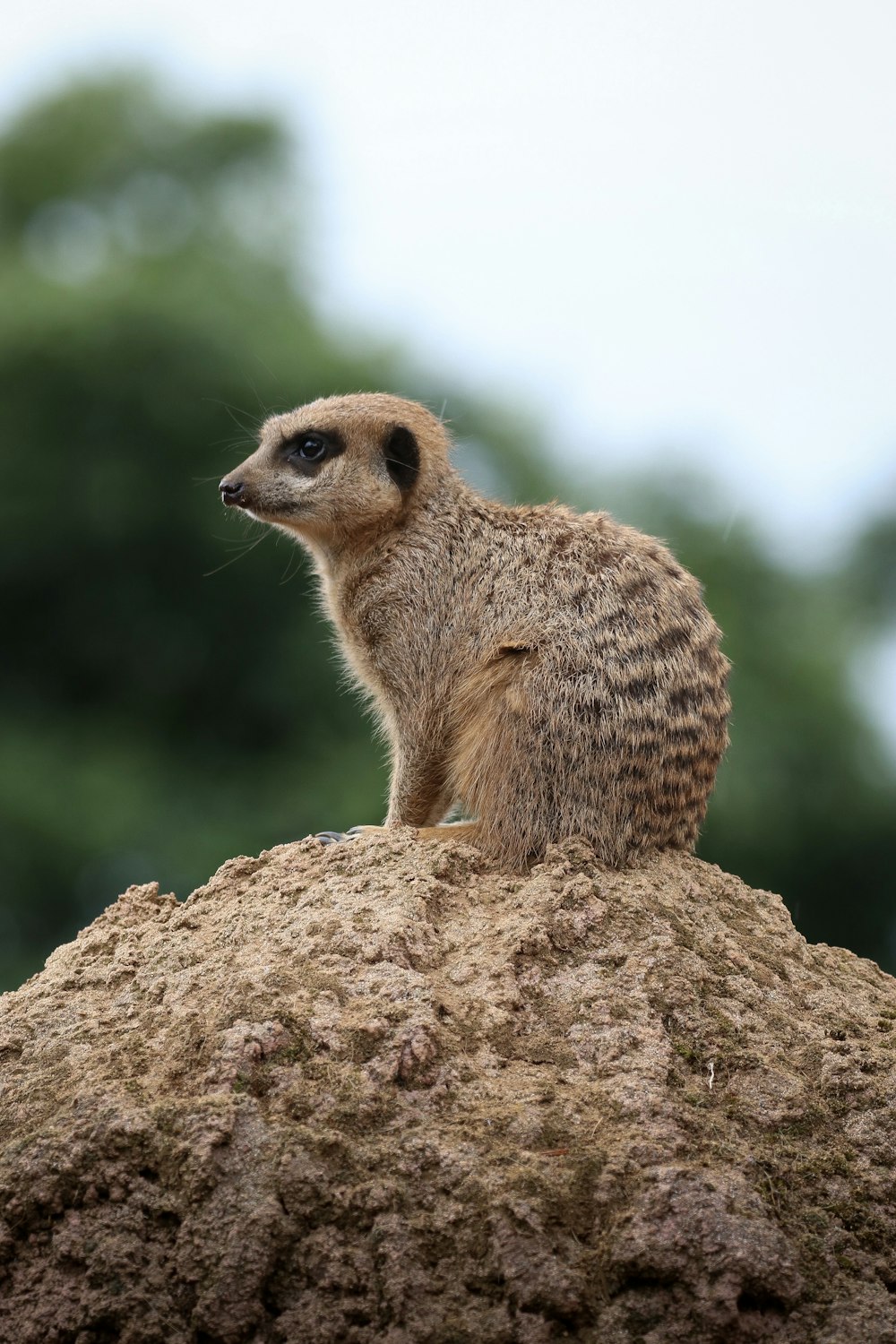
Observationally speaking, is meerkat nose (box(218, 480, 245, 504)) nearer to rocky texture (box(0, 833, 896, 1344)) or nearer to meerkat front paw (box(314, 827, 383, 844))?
meerkat front paw (box(314, 827, 383, 844))

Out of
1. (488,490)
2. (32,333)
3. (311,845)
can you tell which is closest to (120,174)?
(32,333)

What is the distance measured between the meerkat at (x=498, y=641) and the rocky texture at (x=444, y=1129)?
0.44m

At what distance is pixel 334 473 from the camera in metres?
5.57

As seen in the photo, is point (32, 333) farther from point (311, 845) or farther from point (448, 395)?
point (311, 845)

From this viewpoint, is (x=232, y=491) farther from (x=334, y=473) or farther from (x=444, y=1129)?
(x=444, y=1129)

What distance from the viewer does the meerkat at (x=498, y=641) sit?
15.4 ft

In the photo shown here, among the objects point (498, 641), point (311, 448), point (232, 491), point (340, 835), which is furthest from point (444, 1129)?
point (311, 448)

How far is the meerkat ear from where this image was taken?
5605 mm

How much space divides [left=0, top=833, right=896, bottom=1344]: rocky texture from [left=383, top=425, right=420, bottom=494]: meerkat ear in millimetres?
1764

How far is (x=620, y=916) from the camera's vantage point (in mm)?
4168

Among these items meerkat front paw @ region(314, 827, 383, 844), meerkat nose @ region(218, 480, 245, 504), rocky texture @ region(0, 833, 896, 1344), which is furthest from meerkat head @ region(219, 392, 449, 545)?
rocky texture @ region(0, 833, 896, 1344)

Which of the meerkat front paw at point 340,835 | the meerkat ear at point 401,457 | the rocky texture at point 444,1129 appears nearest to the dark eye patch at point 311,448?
the meerkat ear at point 401,457

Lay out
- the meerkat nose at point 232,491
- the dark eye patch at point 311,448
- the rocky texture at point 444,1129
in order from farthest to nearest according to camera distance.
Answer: the dark eye patch at point 311,448 < the meerkat nose at point 232,491 < the rocky texture at point 444,1129

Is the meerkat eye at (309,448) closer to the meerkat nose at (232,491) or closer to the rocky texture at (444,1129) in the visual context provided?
the meerkat nose at (232,491)
